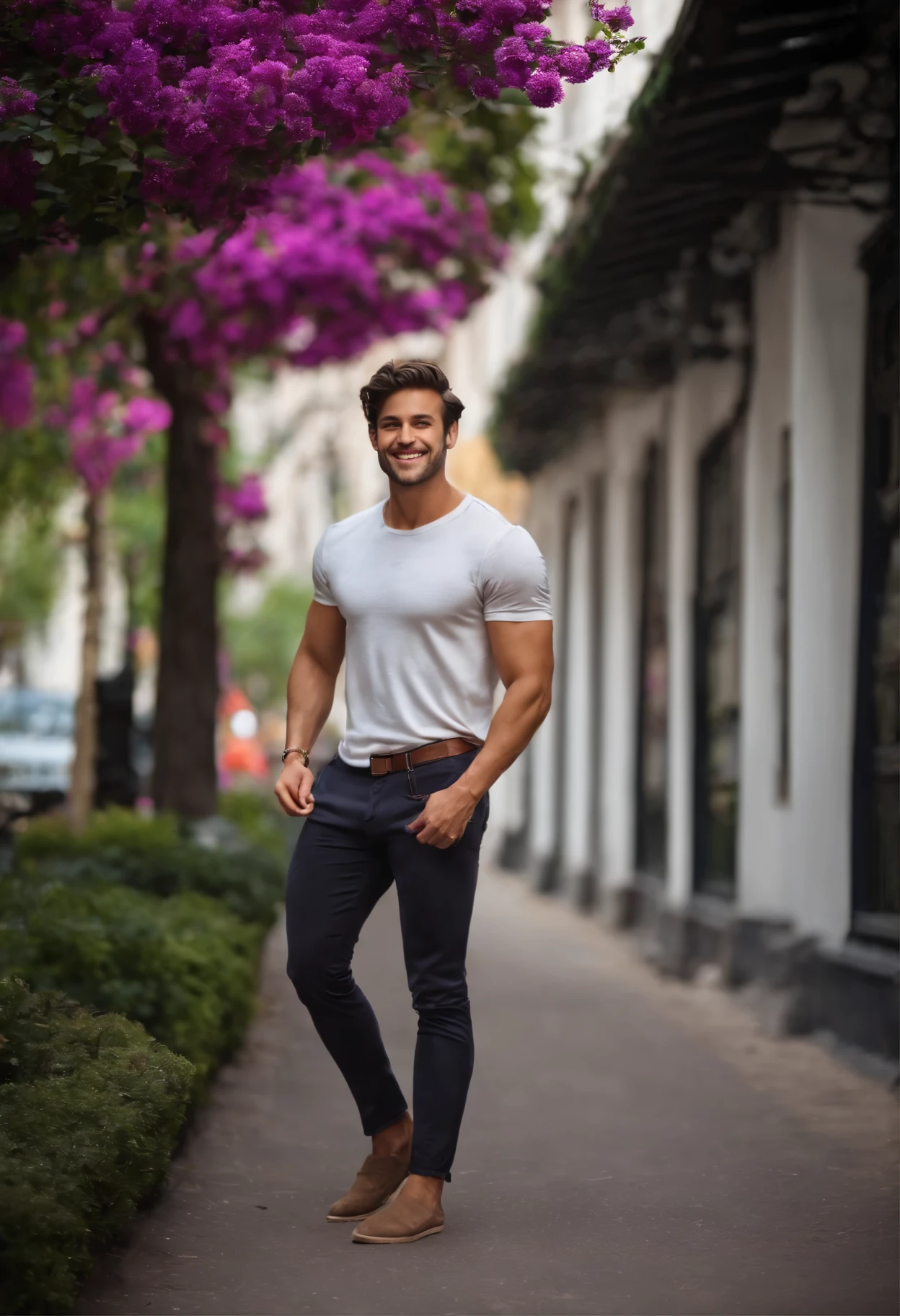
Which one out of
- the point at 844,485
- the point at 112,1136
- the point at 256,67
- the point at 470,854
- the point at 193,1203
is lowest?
the point at 193,1203

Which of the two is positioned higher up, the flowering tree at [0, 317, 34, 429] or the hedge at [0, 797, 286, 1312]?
the flowering tree at [0, 317, 34, 429]

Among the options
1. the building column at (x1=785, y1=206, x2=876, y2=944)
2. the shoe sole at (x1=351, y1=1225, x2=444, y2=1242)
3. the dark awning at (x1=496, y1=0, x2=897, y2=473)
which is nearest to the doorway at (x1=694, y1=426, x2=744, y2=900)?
the dark awning at (x1=496, y1=0, x2=897, y2=473)

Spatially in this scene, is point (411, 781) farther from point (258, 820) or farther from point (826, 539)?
point (258, 820)

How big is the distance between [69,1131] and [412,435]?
185 cm

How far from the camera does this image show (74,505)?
120 ft

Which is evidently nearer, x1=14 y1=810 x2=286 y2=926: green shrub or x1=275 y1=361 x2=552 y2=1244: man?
x1=275 y1=361 x2=552 y2=1244: man

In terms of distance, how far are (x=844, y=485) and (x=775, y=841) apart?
2189 mm

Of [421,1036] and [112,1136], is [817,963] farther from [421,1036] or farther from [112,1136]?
[112,1136]

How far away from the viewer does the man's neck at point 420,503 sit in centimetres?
518

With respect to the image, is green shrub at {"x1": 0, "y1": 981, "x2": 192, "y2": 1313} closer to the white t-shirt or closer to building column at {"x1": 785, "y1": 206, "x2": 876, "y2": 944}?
the white t-shirt

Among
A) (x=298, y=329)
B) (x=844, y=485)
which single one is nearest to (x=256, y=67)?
(x=844, y=485)

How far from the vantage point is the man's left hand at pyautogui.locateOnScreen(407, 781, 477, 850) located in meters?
4.95

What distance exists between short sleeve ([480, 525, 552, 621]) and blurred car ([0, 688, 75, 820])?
13.4 meters

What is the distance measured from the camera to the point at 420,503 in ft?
17.0
